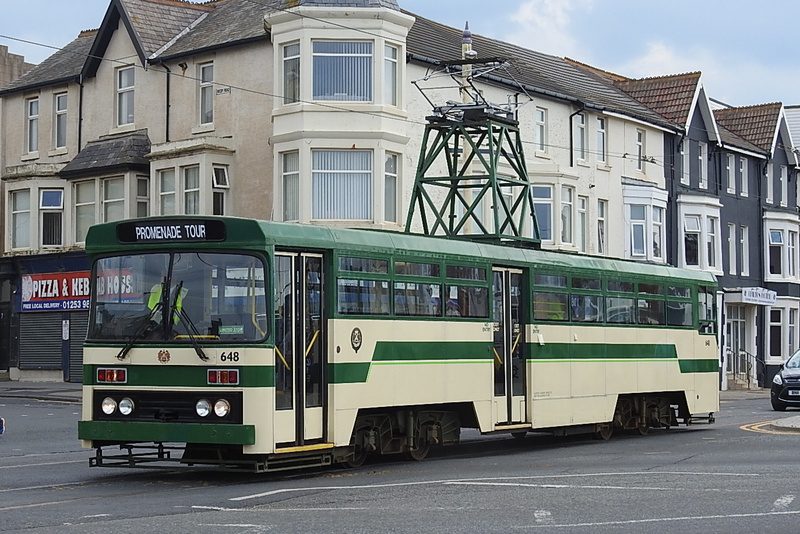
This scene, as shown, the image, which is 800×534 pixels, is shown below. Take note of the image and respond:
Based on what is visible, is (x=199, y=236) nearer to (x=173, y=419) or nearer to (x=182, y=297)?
(x=182, y=297)

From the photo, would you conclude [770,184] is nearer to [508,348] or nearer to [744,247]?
[744,247]

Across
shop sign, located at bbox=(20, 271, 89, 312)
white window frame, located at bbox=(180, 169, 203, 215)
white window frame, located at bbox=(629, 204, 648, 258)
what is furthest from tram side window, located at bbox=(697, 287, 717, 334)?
white window frame, located at bbox=(629, 204, 648, 258)

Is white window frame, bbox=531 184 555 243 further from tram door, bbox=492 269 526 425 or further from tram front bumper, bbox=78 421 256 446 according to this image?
tram front bumper, bbox=78 421 256 446

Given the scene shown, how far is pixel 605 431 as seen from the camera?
22094 mm

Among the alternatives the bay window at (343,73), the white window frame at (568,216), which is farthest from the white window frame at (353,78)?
the white window frame at (568,216)

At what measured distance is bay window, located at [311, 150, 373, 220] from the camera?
113 ft

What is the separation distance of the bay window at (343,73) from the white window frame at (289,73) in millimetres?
516

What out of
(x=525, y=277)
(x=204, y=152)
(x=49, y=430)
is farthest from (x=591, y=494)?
(x=204, y=152)

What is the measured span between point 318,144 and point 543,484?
21129mm

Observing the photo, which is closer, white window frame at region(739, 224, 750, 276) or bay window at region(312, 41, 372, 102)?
Answer: bay window at region(312, 41, 372, 102)

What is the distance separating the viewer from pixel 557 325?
66.2 feet

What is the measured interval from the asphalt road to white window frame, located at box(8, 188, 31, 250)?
22.9 metres

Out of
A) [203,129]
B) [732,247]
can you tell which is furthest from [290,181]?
[732,247]

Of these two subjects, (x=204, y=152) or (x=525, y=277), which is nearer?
(x=525, y=277)
